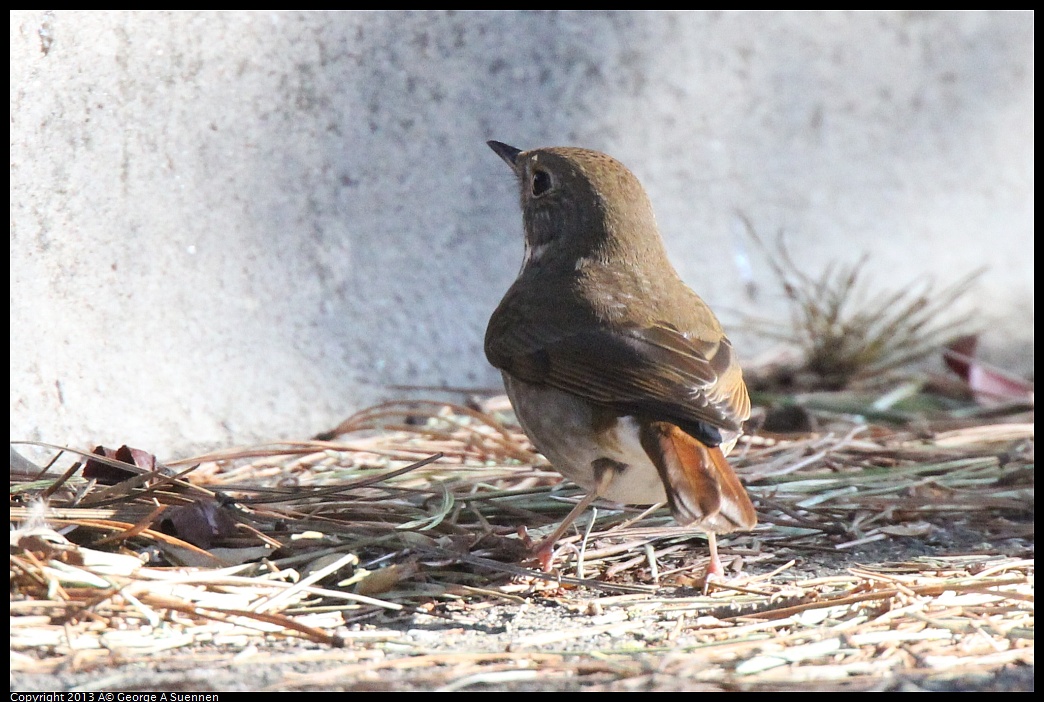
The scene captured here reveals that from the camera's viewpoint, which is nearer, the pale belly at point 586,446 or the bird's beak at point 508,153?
the pale belly at point 586,446

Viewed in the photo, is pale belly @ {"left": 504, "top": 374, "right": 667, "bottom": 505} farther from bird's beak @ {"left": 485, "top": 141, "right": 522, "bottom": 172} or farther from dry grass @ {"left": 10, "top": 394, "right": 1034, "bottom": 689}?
bird's beak @ {"left": 485, "top": 141, "right": 522, "bottom": 172}

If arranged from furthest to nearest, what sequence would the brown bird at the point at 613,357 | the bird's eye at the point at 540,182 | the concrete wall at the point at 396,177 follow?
the bird's eye at the point at 540,182 → the concrete wall at the point at 396,177 → the brown bird at the point at 613,357

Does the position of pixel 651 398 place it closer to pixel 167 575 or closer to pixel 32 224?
pixel 167 575

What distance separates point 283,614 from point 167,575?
0.96ft

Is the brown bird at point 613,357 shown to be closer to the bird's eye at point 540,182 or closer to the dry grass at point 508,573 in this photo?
the bird's eye at point 540,182

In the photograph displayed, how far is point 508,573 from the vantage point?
9.89 ft

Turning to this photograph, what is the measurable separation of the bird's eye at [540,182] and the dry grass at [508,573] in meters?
0.93

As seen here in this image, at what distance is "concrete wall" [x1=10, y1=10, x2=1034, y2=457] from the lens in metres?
3.62

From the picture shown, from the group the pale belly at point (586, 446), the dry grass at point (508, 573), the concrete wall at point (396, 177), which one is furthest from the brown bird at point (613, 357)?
the concrete wall at point (396, 177)

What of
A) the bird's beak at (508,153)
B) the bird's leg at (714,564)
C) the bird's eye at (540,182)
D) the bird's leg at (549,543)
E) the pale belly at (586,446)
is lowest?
the bird's leg at (714,564)

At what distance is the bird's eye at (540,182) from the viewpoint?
386 centimetres

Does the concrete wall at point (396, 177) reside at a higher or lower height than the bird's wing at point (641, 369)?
higher

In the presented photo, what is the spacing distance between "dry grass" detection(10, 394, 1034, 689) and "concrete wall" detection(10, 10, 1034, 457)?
1.53 ft

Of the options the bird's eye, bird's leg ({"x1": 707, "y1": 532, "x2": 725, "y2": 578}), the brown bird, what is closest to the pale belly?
the brown bird
